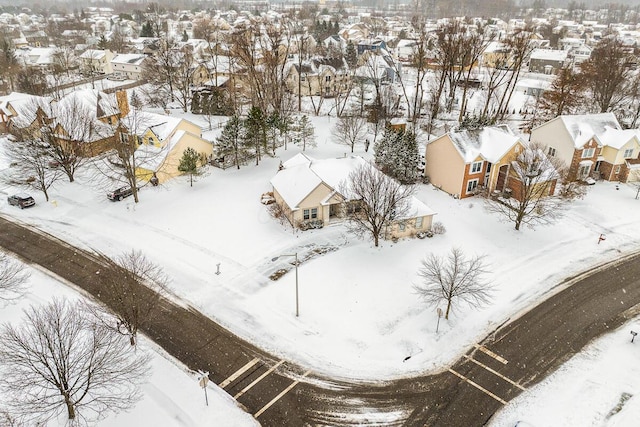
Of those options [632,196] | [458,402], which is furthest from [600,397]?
[632,196]

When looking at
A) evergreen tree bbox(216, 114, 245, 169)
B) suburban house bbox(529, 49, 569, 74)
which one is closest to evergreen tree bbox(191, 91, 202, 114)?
evergreen tree bbox(216, 114, 245, 169)

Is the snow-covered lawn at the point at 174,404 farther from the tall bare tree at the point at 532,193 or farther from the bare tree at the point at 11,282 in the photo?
the tall bare tree at the point at 532,193

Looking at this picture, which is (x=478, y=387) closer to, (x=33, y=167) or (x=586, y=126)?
(x=586, y=126)

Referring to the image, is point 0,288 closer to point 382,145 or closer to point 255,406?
point 255,406

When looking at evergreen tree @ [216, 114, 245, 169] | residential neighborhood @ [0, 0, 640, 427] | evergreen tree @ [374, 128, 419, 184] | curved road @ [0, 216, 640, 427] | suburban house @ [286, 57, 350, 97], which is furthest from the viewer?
suburban house @ [286, 57, 350, 97]

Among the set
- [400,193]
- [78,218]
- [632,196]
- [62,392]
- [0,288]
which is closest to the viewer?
[62,392]

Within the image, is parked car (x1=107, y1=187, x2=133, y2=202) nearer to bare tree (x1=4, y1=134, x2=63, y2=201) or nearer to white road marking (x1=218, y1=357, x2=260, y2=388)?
bare tree (x1=4, y1=134, x2=63, y2=201)

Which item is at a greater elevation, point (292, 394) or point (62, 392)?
point (62, 392)

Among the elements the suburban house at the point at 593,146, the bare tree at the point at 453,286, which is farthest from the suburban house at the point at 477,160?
the bare tree at the point at 453,286
